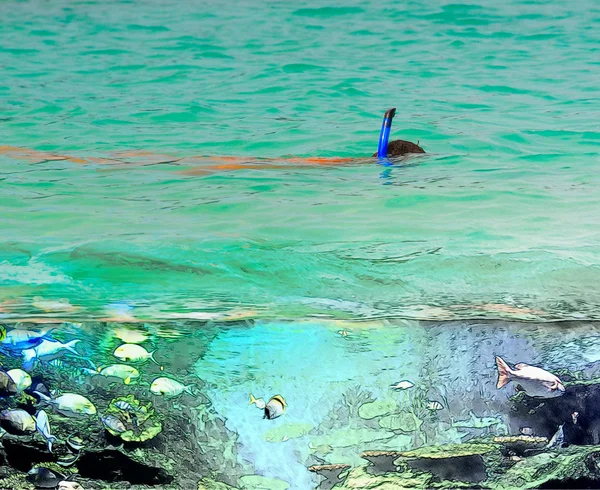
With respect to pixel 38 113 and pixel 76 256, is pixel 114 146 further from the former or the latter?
pixel 76 256

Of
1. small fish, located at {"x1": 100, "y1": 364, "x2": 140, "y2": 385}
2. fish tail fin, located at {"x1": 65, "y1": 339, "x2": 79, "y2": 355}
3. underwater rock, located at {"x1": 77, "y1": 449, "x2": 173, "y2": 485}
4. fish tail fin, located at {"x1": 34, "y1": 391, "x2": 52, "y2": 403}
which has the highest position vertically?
fish tail fin, located at {"x1": 65, "y1": 339, "x2": 79, "y2": 355}

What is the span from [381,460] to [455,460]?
19 cm

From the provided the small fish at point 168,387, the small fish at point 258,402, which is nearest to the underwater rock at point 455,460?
the small fish at point 258,402

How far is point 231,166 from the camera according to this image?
15.0ft

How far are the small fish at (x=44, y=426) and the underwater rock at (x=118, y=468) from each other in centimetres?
9

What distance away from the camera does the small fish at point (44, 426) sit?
2.09 m

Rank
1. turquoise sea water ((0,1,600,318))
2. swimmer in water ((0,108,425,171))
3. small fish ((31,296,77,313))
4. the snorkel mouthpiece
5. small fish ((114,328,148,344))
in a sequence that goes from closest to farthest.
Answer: small fish ((114,328,148,344))
small fish ((31,296,77,313))
turquoise sea water ((0,1,600,318))
the snorkel mouthpiece
swimmer in water ((0,108,425,171))

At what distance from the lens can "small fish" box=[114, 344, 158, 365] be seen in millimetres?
2037

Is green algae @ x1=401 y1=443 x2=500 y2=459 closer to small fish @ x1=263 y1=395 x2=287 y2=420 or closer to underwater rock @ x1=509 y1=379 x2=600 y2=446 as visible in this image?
underwater rock @ x1=509 y1=379 x2=600 y2=446

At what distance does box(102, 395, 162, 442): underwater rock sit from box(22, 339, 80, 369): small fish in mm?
171

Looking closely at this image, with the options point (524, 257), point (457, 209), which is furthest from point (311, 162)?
point (524, 257)

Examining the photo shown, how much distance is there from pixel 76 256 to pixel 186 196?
1.18 m

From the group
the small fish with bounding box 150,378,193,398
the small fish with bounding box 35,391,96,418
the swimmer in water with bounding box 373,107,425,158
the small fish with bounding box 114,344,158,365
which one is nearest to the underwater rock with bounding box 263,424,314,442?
the small fish with bounding box 150,378,193,398

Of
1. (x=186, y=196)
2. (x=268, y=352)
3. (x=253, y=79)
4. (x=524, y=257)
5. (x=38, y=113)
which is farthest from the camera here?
(x=253, y=79)
